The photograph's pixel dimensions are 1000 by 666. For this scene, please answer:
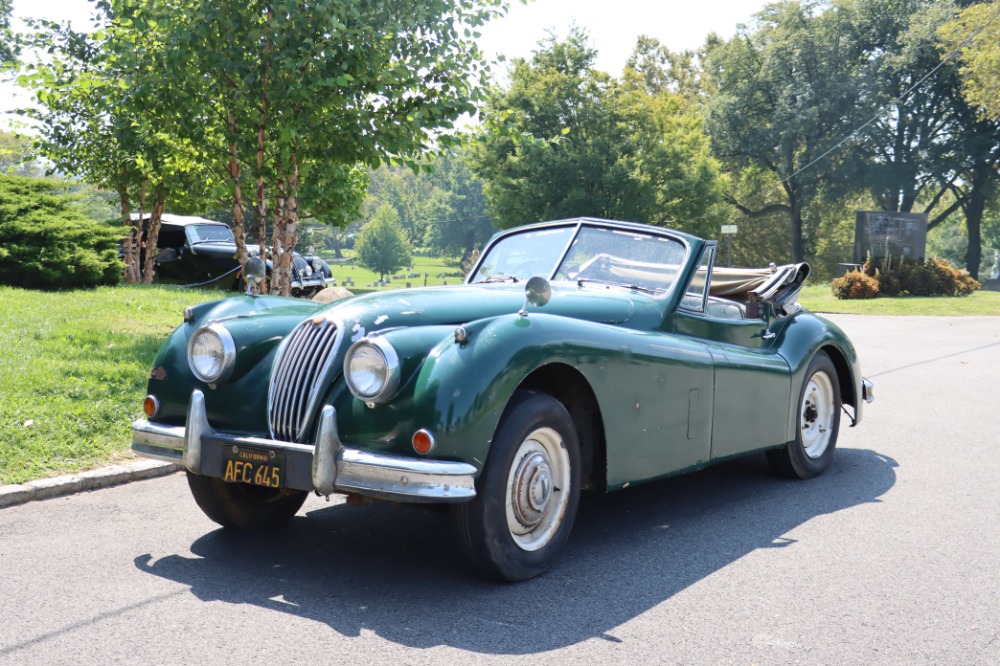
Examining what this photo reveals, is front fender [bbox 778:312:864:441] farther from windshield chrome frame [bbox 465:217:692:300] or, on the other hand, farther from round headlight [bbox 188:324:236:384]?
round headlight [bbox 188:324:236:384]

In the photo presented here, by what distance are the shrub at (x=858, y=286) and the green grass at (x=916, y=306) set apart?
63 cm

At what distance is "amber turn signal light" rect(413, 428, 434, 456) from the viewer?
377cm

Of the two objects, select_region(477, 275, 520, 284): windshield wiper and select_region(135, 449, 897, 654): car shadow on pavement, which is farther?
select_region(477, 275, 520, 284): windshield wiper

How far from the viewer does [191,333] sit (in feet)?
16.0

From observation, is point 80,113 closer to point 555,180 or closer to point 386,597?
point 386,597

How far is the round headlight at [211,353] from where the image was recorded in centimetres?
448

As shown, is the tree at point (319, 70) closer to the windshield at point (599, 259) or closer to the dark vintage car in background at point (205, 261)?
the windshield at point (599, 259)

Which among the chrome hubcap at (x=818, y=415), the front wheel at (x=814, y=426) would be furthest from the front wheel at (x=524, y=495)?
the chrome hubcap at (x=818, y=415)

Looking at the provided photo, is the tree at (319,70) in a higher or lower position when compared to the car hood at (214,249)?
higher

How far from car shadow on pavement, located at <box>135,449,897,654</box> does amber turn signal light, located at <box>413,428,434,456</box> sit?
0.65 metres

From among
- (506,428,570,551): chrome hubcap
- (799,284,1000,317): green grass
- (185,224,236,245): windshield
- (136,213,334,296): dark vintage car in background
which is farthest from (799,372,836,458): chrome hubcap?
(799,284,1000,317): green grass

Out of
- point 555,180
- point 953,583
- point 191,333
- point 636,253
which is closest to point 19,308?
point 191,333

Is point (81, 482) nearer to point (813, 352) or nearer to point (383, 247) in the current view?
point (813, 352)

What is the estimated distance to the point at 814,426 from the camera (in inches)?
259
